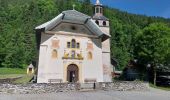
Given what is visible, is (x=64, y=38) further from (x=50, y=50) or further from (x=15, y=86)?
(x=15, y=86)

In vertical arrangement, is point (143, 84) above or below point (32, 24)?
below

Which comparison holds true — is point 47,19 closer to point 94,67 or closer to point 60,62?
point 94,67

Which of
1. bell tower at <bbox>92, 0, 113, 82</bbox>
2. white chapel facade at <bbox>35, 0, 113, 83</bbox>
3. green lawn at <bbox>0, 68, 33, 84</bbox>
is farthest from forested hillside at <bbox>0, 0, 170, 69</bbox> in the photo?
white chapel facade at <bbox>35, 0, 113, 83</bbox>

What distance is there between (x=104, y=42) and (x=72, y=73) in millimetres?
8090

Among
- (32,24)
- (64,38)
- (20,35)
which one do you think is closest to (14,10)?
(32,24)

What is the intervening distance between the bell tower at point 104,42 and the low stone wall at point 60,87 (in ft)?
25.7

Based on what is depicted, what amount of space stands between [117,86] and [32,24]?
81025mm

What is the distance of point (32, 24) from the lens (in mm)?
104250

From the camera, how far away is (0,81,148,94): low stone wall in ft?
75.9

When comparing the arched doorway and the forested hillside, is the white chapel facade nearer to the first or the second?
the arched doorway

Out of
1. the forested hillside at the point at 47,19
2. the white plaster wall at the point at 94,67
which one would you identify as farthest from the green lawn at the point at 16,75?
the white plaster wall at the point at 94,67

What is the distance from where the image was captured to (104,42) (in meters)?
39.2

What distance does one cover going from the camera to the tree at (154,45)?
40.2m

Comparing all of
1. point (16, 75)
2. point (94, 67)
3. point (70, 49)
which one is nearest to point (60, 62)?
point (70, 49)
